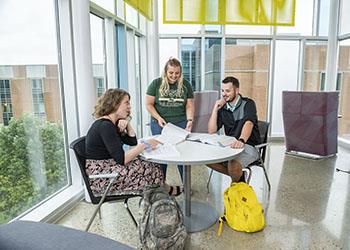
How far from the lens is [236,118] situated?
8.80 ft

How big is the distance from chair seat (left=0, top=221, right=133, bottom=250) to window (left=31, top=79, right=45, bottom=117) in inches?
52.9

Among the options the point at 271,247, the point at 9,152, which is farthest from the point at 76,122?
the point at 271,247

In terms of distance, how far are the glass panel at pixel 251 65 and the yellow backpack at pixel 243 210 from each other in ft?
12.6

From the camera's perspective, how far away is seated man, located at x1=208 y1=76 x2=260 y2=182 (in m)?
2.55

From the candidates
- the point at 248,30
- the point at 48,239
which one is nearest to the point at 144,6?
the point at 248,30

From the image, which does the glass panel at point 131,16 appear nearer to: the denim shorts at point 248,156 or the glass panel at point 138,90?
the glass panel at point 138,90

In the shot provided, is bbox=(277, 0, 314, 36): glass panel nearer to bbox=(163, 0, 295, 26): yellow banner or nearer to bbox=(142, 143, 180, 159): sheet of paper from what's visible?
bbox=(163, 0, 295, 26): yellow banner

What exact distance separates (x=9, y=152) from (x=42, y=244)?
1237 mm

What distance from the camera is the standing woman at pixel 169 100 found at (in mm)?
2770

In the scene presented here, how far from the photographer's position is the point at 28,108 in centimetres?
230

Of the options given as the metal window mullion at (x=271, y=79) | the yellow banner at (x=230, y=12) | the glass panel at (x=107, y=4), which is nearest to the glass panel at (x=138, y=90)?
the yellow banner at (x=230, y=12)

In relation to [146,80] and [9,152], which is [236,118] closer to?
[9,152]

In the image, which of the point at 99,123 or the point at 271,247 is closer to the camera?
the point at 99,123

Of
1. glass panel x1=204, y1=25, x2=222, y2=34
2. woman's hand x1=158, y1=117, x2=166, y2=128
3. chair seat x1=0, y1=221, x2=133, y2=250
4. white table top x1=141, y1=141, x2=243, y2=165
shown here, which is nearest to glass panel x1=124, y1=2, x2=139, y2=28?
glass panel x1=204, y1=25, x2=222, y2=34
